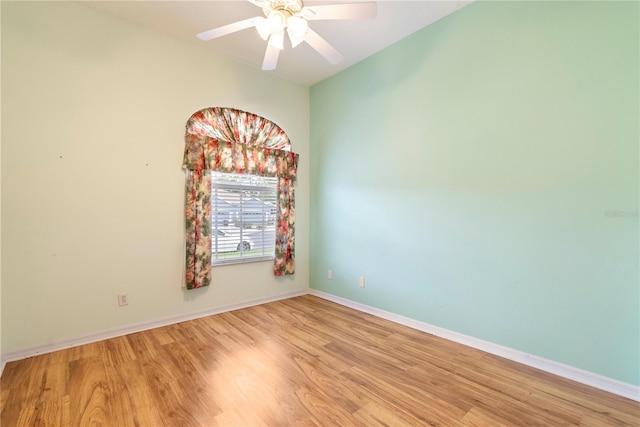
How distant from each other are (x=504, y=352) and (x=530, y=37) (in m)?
2.46

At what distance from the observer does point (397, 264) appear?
3.01 m

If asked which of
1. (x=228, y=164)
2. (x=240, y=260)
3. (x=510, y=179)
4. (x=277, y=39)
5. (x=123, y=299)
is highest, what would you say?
(x=277, y=39)

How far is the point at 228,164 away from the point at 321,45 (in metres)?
1.72

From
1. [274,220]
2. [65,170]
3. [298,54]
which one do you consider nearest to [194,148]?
[65,170]

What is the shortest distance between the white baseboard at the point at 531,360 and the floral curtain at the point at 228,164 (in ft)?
5.42

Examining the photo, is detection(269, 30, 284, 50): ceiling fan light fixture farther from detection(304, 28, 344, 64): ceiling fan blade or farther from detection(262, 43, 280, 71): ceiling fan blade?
detection(304, 28, 344, 64): ceiling fan blade

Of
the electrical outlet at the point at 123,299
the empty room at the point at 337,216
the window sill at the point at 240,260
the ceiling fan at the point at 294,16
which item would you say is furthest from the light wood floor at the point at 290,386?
the ceiling fan at the point at 294,16

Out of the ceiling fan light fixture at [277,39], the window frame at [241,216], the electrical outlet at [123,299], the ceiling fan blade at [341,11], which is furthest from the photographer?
the window frame at [241,216]

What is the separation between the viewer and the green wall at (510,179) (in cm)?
182

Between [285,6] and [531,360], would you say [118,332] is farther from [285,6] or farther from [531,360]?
[531,360]

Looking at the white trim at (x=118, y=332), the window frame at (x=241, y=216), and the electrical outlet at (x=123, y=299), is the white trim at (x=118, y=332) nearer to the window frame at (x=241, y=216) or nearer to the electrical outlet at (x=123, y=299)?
the electrical outlet at (x=123, y=299)

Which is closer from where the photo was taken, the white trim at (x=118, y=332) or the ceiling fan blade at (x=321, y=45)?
the ceiling fan blade at (x=321, y=45)

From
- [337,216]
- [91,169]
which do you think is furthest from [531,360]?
[91,169]

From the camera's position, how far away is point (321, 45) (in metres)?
2.06
